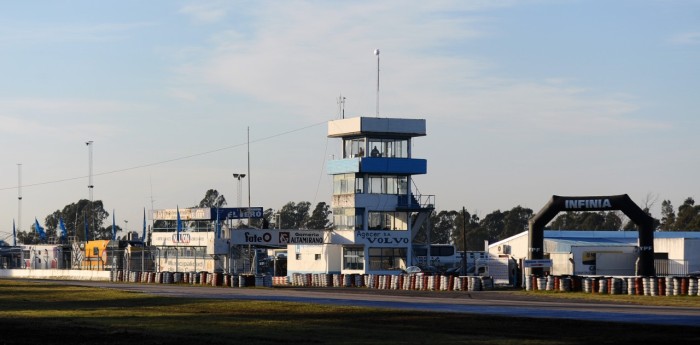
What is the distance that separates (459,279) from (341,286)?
1330 centimetres

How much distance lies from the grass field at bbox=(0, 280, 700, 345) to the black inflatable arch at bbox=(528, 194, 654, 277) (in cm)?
2888

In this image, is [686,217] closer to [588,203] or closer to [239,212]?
[239,212]

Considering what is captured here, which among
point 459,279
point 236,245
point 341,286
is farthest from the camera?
point 236,245

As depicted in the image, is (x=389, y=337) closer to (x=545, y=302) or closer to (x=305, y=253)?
(x=545, y=302)

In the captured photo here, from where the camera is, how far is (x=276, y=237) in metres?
92.6

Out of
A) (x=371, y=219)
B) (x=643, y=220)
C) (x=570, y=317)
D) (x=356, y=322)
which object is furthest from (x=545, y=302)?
(x=371, y=219)

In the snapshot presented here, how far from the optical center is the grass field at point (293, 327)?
3011 cm

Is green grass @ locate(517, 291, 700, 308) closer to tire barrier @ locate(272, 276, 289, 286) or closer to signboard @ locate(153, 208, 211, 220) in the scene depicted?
tire barrier @ locate(272, 276, 289, 286)

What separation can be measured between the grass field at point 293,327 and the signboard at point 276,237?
41.7 meters

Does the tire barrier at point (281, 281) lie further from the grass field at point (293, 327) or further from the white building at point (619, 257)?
the grass field at point (293, 327)

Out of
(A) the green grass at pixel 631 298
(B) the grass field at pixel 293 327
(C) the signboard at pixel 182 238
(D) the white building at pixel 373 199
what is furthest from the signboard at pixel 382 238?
(B) the grass field at pixel 293 327

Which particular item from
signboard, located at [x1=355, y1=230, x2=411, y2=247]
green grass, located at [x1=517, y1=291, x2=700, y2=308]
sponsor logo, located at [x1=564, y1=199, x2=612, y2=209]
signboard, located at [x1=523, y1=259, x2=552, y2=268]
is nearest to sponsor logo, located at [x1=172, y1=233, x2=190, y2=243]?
signboard, located at [x1=355, y1=230, x2=411, y2=247]

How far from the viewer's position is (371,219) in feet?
306

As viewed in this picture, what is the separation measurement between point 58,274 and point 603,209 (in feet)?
226
